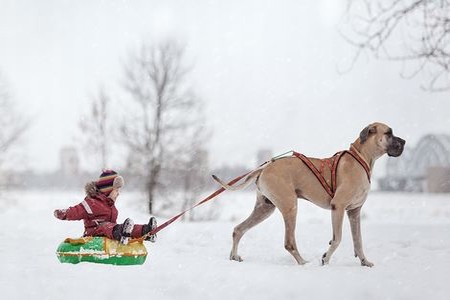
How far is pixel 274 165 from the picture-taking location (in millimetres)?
6480

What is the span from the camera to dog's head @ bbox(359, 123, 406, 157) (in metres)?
6.21

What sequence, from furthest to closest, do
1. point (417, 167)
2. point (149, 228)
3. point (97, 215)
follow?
1. point (417, 167)
2. point (97, 215)
3. point (149, 228)

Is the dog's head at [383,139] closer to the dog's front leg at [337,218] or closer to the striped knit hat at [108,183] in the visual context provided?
the dog's front leg at [337,218]

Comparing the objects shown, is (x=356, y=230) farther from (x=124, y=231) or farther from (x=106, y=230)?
(x=106, y=230)

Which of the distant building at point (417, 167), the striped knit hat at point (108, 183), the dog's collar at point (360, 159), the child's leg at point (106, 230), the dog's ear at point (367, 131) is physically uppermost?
the dog's ear at point (367, 131)

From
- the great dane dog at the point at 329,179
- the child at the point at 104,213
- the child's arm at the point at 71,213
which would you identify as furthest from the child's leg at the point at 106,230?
the great dane dog at the point at 329,179

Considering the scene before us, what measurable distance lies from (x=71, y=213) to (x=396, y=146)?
3569mm

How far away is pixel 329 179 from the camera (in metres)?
6.35

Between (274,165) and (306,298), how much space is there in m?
2.10

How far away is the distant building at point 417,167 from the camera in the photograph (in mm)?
54969

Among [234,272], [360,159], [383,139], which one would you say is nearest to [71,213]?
[234,272]

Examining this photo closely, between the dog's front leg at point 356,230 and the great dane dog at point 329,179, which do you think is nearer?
the great dane dog at point 329,179

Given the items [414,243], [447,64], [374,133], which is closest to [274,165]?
[374,133]

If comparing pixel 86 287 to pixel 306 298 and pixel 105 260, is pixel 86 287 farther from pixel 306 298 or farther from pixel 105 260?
pixel 306 298
